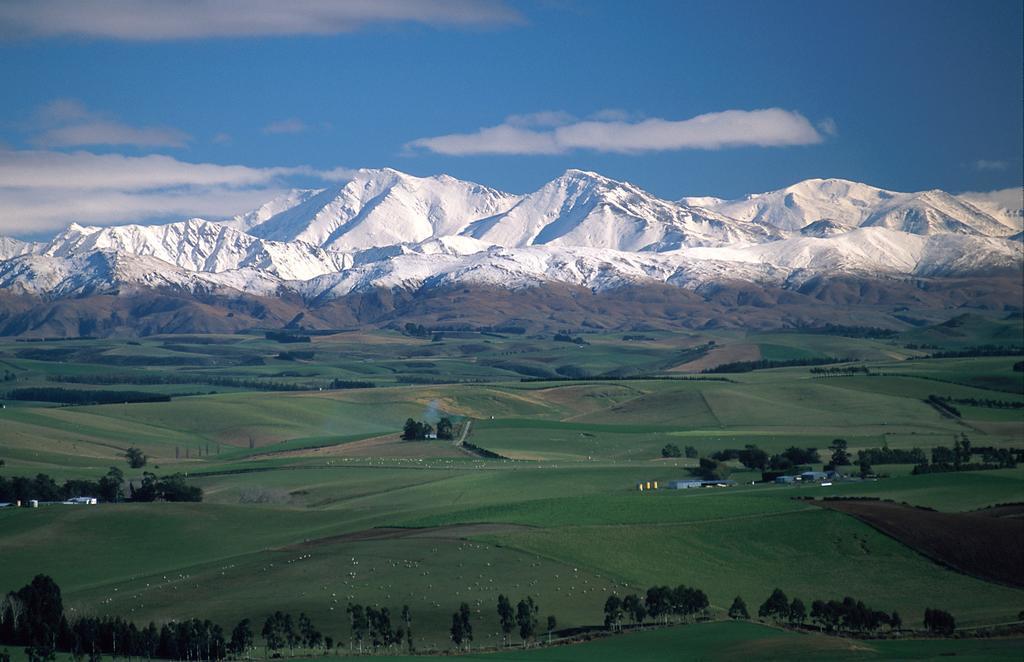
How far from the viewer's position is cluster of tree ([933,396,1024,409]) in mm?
160625

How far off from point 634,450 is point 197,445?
145ft

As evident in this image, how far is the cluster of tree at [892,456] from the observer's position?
124 metres

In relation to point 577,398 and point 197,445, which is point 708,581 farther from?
point 577,398

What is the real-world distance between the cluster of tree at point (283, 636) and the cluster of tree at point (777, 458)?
57.2 m

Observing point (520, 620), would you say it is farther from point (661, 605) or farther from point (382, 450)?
point (382, 450)

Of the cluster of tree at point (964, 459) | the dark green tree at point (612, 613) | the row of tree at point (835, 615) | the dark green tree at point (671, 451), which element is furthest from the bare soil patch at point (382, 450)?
the row of tree at point (835, 615)

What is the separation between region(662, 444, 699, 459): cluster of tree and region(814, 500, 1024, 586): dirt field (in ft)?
132

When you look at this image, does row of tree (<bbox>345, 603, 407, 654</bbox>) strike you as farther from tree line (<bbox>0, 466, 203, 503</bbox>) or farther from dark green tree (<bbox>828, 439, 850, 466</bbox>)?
dark green tree (<bbox>828, 439, 850, 466</bbox>)

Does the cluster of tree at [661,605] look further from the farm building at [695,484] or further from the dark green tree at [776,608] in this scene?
the farm building at [695,484]

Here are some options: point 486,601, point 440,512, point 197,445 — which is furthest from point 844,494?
point 197,445

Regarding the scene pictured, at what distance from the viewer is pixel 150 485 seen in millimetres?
115562

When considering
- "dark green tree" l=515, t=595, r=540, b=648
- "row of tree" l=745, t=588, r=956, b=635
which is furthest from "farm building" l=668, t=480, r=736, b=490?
"dark green tree" l=515, t=595, r=540, b=648

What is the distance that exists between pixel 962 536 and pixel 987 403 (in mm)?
78230

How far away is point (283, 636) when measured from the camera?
73.5 metres
